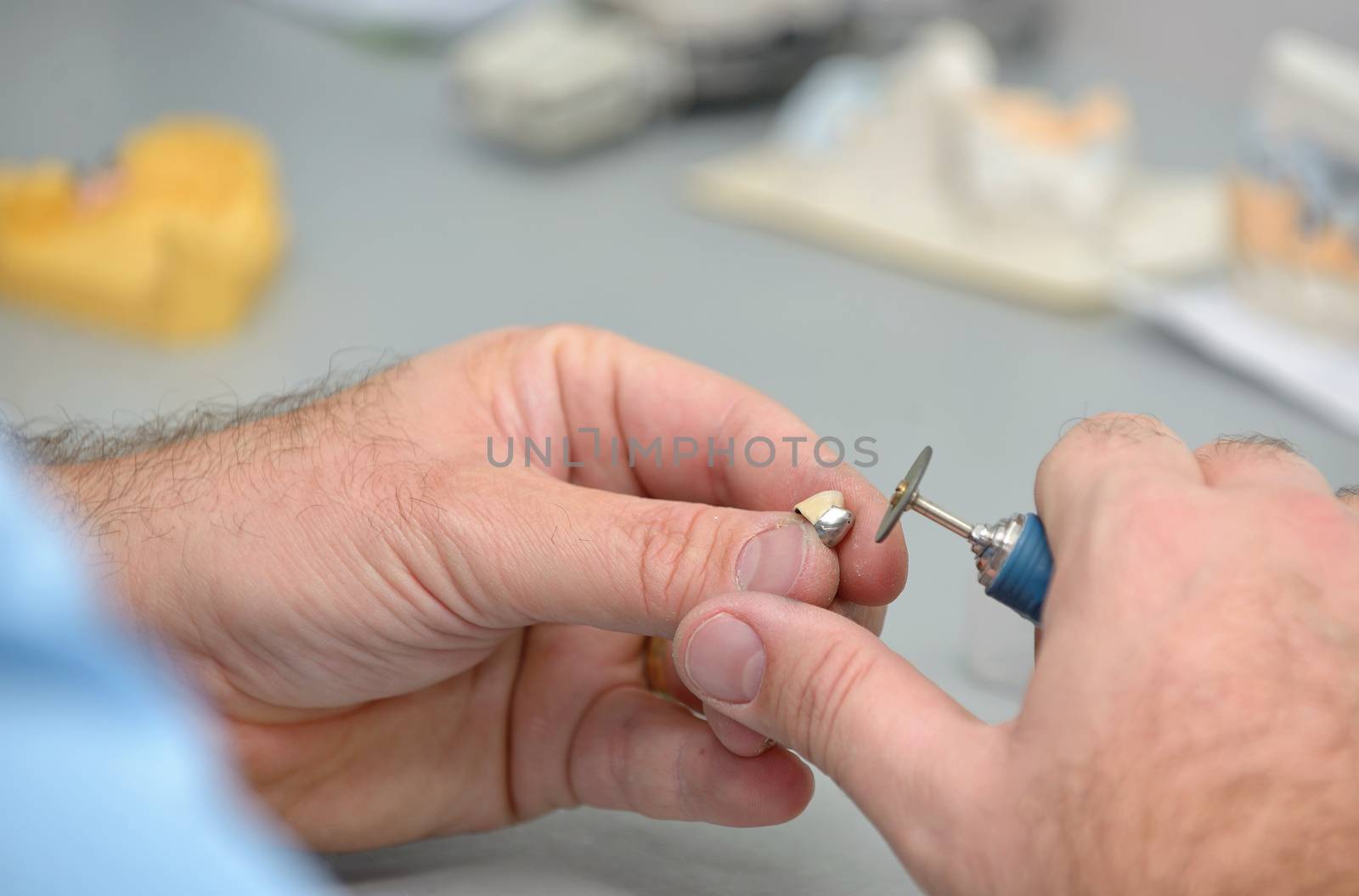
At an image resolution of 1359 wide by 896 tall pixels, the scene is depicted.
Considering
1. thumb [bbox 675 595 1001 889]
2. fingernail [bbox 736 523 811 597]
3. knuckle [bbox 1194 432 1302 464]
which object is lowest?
thumb [bbox 675 595 1001 889]

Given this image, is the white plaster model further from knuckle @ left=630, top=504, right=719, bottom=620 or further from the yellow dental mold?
knuckle @ left=630, top=504, right=719, bottom=620

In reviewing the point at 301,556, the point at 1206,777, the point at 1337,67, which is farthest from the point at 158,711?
the point at 1337,67

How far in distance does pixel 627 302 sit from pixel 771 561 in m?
0.61

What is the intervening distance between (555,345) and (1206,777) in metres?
0.39

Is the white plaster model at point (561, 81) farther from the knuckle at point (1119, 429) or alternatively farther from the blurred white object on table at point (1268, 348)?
the knuckle at point (1119, 429)

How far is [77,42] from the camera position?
150cm

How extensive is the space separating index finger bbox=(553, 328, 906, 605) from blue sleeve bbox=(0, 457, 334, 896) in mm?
317

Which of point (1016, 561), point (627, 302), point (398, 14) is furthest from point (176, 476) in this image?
point (398, 14)

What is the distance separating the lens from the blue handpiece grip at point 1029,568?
1.55ft

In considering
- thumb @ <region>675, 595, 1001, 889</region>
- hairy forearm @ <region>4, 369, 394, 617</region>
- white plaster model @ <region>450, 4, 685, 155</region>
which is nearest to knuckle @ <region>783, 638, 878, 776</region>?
thumb @ <region>675, 595, 1001, 889</region>

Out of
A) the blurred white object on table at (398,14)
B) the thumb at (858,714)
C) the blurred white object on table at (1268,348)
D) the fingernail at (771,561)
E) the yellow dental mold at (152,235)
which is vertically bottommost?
the blurred white object on table at (1268,348)

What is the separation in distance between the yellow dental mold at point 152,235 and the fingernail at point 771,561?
0.67m

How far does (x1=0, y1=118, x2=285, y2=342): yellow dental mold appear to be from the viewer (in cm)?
103

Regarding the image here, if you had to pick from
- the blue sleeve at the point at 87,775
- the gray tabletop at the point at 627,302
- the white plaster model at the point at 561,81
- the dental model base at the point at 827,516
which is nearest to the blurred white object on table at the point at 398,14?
the gray tabletop at the point at 627,302
